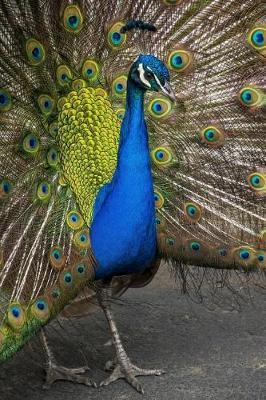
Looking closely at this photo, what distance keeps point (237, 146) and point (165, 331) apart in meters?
1.11

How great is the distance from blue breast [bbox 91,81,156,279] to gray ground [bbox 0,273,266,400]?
1.85 ft

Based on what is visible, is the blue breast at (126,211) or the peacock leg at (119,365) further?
the peacock leg at (119,365)

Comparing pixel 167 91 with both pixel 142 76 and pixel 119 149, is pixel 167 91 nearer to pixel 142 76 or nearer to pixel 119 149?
pixel 142 76

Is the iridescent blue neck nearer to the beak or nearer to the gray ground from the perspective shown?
the beak

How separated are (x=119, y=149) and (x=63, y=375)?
41.5 inches

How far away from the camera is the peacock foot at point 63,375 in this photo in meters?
3.52

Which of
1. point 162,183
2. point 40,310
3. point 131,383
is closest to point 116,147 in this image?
point 162,183

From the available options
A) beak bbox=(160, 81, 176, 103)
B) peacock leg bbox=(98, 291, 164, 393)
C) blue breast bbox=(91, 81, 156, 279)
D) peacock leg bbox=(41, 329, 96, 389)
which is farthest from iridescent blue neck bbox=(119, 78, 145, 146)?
peacock leg bbox=(41, 329, 96, 389)

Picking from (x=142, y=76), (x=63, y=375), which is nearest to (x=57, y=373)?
(x=63, y=375)

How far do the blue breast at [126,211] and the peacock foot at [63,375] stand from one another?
20.1 inches

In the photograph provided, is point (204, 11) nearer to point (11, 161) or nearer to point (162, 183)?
point (162, 183)

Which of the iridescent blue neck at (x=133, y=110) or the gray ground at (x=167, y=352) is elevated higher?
the iridescent blue neck at (x=133, y=110)

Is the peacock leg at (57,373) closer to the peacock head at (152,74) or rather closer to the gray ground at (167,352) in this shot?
the gray ground at (167,352)

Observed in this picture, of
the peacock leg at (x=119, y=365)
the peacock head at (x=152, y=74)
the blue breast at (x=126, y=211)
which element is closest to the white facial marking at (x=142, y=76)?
the peacock head at (x=152, y=74)
